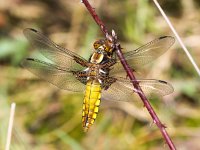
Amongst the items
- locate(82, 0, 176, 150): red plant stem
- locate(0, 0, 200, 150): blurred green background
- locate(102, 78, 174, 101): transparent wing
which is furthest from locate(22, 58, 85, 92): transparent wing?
locate(0, 0, 200, 150): blurred green background

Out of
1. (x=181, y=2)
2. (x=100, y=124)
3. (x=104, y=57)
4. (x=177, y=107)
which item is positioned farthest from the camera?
(x=181, y=2)

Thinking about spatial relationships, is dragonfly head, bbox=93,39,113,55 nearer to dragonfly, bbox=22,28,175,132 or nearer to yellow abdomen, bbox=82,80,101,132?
dragonfly, bbox=22,28,175,132

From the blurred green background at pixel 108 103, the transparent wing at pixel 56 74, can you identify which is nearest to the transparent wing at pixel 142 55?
the transparent wing at pixel 56 74

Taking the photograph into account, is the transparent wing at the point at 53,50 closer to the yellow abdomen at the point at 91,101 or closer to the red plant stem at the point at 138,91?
the yellow abdomen at the point at 91,101

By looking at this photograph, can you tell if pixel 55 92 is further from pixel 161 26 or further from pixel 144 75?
pixel 161 26

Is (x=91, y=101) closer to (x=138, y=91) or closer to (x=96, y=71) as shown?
(x=96, y=71)

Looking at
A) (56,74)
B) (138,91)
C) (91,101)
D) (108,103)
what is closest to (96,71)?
(91,101)

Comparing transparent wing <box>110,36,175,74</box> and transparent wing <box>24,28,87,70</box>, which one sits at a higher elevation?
transparent wing <box>24,28,87,70</box>

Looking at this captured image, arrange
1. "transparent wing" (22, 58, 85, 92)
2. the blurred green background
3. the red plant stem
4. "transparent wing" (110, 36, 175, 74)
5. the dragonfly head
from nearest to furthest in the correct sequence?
the red plant stem, the dragonfly head, "transparent wing" (110, 36, 175, 74), "transparent wing" (22, 58, 85, 92), the blurred green background

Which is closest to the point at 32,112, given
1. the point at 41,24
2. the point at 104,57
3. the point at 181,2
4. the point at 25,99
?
the point at 25,99
